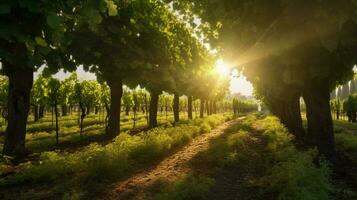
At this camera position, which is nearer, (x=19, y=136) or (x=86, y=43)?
(x=19, y=136)

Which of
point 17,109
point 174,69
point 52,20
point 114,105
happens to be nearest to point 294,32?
point 52,20

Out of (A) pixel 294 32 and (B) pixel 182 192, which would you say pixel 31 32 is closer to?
(B) pixel 182 192

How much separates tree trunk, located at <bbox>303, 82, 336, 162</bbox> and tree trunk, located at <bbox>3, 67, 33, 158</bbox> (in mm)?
11648

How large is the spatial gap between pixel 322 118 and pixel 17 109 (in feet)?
41.3

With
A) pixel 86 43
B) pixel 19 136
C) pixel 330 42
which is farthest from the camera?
pixel 86 43

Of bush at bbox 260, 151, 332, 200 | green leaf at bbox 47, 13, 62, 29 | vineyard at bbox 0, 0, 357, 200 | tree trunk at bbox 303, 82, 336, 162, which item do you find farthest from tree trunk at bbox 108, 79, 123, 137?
green leaf at bbox 47, 13, 62, 29

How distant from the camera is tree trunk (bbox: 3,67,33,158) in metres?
14.8

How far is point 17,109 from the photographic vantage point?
14.9m

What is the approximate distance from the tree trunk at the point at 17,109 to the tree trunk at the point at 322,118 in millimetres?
11648

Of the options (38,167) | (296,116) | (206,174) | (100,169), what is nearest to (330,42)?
(206,174)

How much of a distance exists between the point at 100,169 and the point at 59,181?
4.29 feet

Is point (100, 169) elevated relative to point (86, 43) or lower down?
lower down

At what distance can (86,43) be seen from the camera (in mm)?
19953

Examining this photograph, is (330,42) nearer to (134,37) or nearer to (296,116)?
(134,37)
